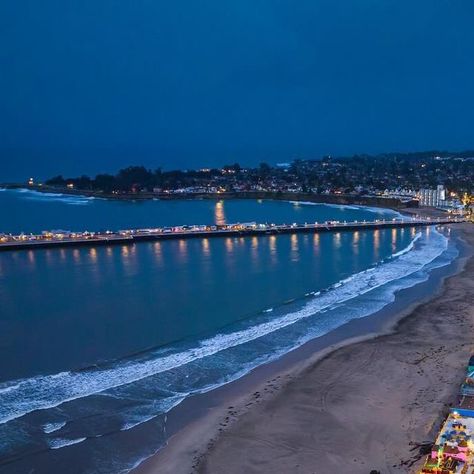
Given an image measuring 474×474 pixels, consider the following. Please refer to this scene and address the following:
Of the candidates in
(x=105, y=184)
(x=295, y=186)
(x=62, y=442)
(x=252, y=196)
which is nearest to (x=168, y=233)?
(x=62, y=442)

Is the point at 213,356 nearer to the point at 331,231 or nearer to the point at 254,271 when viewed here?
the point at 254,271

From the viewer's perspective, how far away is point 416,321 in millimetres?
21000

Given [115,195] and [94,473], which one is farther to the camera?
[115,195]

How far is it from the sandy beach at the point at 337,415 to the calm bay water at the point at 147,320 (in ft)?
3.87

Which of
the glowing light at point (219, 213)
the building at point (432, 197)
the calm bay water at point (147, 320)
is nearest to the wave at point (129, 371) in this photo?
the calm bay water at point (147, 320)

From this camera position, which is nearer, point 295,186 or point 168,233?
point 168,233

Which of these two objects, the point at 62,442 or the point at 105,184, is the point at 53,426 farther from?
the point at 105,184

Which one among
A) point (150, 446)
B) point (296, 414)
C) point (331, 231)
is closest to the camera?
point (150, 446)

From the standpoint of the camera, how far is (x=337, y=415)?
13.1 meters

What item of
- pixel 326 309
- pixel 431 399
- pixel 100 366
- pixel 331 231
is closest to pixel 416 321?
pixel 326 309

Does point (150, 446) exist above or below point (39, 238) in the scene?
below

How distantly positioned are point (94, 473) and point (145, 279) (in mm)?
20684

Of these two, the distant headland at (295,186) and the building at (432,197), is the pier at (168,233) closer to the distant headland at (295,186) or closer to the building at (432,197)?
the building at (432,197)

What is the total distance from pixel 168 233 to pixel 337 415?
38.5 metres
